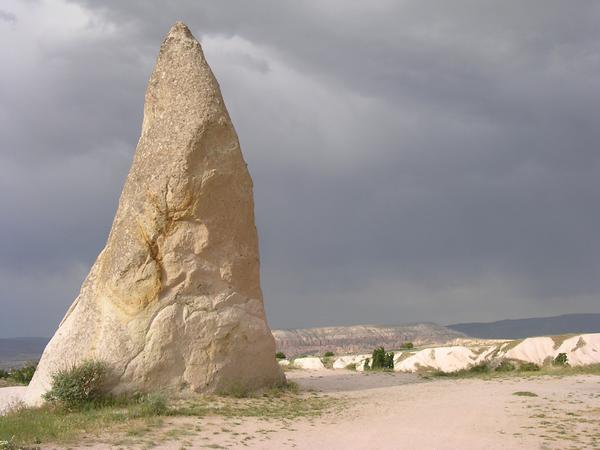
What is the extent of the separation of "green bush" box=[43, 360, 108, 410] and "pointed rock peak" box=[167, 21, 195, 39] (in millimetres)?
7879

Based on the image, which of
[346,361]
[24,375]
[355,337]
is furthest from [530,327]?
[24,375]

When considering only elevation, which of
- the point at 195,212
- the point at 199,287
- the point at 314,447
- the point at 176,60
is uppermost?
the point at 176,60

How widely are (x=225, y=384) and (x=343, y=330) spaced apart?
7218 centimetres

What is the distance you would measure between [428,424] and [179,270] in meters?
6.00

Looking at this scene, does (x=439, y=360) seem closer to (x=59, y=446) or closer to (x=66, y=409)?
(x=66, y=409)

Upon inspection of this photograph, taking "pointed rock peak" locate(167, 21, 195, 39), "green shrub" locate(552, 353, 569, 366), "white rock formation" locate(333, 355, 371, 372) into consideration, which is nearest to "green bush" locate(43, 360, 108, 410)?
"pointed rock peak" locate(167, 21, 195, 39)

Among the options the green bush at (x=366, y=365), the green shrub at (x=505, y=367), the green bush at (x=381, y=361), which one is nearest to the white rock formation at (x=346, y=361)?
the green bush at (x=366, y=365)

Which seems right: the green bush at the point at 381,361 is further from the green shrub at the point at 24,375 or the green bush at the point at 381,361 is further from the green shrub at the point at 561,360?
the green shrub at the point at 24,375

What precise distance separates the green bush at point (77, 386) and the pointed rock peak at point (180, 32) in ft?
25.8

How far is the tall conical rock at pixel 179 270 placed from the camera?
1266cm

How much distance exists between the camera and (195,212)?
44.0 ft

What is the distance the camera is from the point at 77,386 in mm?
11578

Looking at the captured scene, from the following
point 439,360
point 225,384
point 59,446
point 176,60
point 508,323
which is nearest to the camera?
point 59,446

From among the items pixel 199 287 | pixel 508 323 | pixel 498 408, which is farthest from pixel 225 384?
pixel 508 323
